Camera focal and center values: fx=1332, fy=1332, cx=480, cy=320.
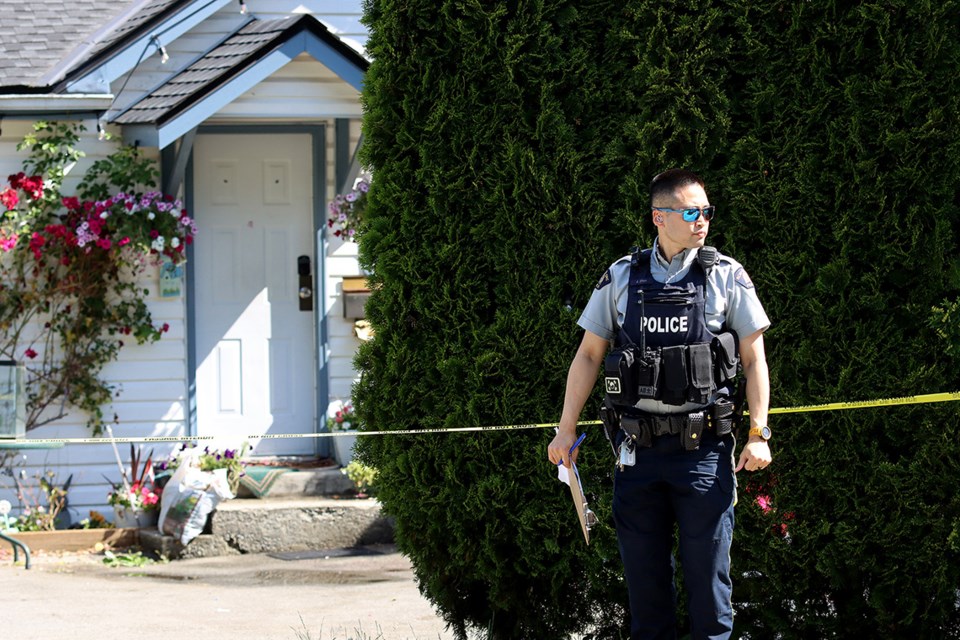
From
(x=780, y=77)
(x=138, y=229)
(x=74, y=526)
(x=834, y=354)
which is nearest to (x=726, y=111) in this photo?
(x=780, y=77)

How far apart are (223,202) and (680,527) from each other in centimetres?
692

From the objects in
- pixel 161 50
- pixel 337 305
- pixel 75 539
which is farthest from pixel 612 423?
pixel 161 50

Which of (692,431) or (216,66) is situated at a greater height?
(216,66)

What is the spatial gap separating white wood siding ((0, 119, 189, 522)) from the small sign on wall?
84 mm

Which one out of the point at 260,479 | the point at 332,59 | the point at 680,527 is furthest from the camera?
the point at 260,479

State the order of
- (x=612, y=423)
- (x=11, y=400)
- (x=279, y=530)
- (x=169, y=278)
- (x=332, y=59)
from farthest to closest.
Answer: (x=169, y=278) < (x=332, y=59) < (x=279, y=530) < (x=11, y=400) < (x=612, y=423)

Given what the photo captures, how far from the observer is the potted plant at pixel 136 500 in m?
9.68

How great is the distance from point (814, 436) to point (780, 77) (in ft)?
4.55

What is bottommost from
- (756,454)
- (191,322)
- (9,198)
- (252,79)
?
(756,454)

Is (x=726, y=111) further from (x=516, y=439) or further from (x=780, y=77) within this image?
(x=516, y=439)

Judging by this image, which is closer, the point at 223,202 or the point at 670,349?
the point at 670,349

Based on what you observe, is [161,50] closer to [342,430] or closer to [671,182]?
[342,430]

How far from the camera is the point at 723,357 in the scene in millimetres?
4301

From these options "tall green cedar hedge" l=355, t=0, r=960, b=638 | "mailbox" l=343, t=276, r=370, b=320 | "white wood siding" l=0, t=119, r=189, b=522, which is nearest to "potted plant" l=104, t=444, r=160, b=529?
"white wood siding" l=0, t=119, r=189, b=522
